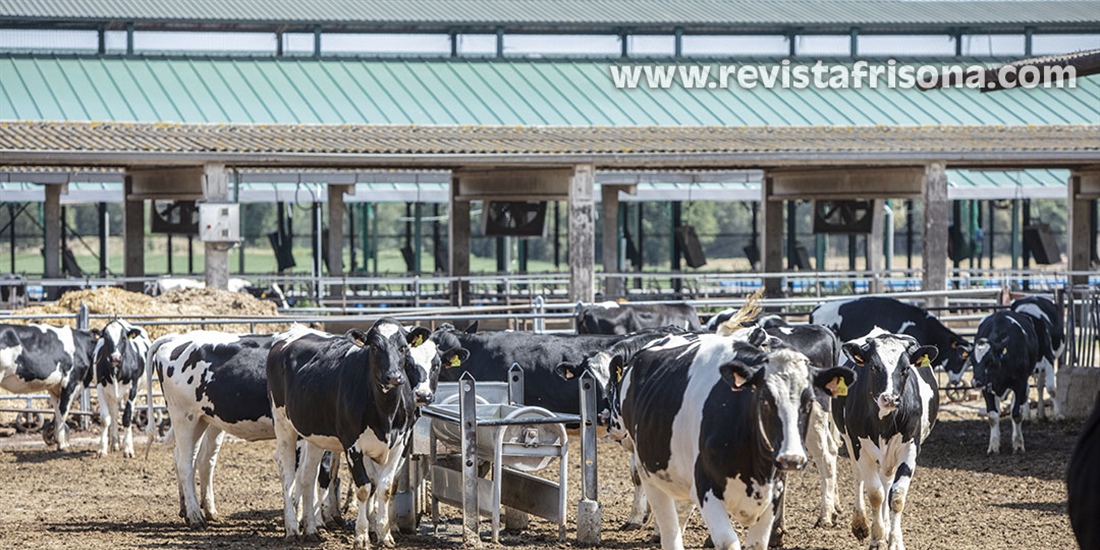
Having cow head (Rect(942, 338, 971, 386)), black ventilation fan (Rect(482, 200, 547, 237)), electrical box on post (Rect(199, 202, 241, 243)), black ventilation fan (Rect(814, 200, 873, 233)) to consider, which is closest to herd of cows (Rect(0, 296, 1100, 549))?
cow head (Rect(942, 338, 971, 386))

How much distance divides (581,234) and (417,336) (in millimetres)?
11913

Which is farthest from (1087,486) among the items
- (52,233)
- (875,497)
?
(52,233)

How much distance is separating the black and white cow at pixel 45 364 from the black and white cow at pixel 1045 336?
10.6 metres

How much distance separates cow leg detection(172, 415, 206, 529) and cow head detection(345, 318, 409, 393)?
2.17m

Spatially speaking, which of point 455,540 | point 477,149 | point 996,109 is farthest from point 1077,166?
point 455,540

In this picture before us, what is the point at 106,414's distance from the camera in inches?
599

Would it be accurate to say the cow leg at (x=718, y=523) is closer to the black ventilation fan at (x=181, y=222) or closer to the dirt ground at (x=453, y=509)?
the dirt ground at (x=453, y=509)

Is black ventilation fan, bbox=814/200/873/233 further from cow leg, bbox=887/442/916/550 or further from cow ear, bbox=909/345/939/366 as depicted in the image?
cow leg, bbox=887/442/916/550

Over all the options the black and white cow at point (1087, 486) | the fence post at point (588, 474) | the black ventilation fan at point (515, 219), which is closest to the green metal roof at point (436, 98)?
the black ventilation fan at point (515, 219)

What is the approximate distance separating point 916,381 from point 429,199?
26146 millimetres

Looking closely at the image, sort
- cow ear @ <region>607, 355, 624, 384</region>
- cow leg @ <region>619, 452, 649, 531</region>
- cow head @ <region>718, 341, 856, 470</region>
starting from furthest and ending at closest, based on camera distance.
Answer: cow leg @ <region>619, 452, 649, 531</region> < cow ear @ <region>607, 355, 624, 384</region> < cow head @ <region>718, 341, 856, 470</region>

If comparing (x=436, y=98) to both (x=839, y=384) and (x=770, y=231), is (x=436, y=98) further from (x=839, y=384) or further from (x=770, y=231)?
(x=839, y=384)

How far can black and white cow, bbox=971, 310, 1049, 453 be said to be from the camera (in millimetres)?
14836

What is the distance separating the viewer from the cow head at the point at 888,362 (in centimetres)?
880
